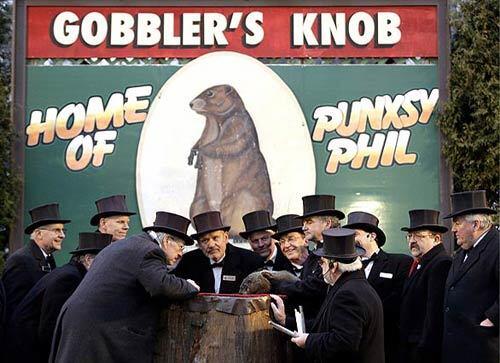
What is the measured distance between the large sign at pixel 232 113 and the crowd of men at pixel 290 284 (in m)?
1.95

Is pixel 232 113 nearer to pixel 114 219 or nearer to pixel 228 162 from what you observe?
pixel 228 162

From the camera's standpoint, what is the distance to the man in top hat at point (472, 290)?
19.4ft

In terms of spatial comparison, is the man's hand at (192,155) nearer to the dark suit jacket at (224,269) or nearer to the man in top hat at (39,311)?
the dark suit jacket at (224,269)

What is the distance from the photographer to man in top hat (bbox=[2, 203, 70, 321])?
712 cm

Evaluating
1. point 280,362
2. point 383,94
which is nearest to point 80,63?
point 383,94

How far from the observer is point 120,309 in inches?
212

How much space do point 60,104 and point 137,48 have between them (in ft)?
3.40

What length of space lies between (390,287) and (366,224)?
52 cm

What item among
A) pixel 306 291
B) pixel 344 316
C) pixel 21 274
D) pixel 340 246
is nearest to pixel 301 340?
pixel 344 316

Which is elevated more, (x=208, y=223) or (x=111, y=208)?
(x=111, y=208)

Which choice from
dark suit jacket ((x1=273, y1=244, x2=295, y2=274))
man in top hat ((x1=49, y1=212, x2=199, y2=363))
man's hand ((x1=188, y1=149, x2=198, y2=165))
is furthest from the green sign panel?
man in top hat ((x1=49, y1=212, x2=199, y2=363))

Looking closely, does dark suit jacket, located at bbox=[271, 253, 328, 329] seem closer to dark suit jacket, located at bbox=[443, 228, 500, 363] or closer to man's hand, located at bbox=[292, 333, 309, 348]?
man's hand, located at bbox=[292, 333, 309, 348]

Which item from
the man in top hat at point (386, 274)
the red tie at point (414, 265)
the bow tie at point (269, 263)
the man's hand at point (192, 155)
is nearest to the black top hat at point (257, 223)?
the bow tie at point (269, 263)

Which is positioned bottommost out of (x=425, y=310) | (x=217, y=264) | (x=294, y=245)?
(x=425, y=310)
